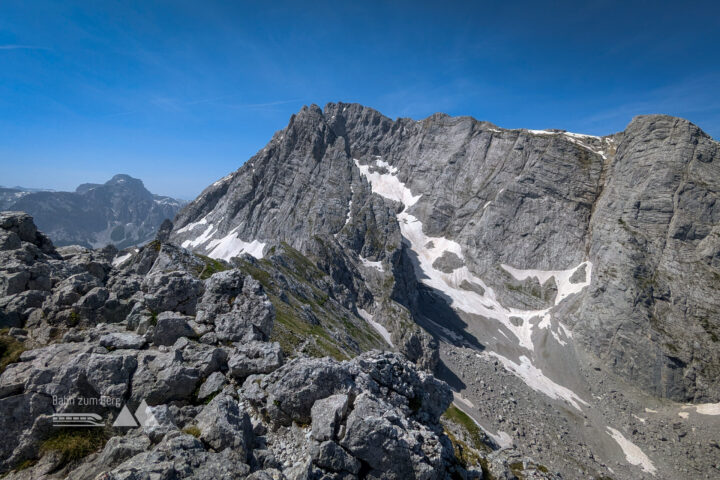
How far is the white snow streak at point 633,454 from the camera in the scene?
6769cm

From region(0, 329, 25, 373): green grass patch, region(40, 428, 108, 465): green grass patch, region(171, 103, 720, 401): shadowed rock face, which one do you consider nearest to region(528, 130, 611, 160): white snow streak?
region(171, 103, 720, 401): shadowed rock face

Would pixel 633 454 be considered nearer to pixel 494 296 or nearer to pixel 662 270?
pixel 662 270

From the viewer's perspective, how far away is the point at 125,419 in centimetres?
1238

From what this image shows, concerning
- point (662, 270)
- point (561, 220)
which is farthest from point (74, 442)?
point (561, 220)

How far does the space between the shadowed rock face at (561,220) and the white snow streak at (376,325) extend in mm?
9486

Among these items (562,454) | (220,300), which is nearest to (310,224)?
(562,454)

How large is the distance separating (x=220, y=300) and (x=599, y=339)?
421ft

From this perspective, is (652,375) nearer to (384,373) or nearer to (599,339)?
(599,339)

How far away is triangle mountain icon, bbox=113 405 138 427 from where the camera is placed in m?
12.2

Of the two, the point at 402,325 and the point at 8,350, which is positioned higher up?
the point at 8,350

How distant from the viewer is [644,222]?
111 metres

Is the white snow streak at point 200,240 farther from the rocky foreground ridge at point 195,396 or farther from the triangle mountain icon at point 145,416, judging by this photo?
the triangle mountain icon at point 145,416

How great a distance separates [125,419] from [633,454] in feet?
340

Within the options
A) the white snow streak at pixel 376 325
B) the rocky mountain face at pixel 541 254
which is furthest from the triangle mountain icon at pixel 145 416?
the white snow streak at pixel 376 325
